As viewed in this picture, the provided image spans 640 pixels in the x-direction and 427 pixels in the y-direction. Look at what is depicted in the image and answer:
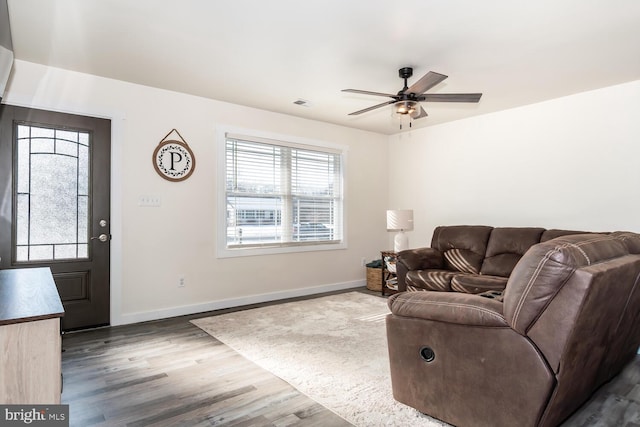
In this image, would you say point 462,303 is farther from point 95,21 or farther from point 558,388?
point 95,21

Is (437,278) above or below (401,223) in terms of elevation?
below

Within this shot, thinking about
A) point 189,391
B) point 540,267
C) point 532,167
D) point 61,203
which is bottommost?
point 189,391

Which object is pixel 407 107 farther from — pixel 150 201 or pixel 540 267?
pixel 150 201

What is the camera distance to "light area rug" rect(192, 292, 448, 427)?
219 centimetres

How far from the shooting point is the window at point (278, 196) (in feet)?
15.3

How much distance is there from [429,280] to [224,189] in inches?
103

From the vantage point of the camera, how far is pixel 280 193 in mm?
5082

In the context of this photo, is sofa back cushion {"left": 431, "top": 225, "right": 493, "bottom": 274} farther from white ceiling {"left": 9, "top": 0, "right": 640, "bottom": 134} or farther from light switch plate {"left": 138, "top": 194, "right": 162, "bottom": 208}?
light switch plate {"left": 138, "top": 194, "right": 162, "bottom": 208}

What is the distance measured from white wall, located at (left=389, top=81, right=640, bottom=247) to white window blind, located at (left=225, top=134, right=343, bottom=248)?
1.28 m

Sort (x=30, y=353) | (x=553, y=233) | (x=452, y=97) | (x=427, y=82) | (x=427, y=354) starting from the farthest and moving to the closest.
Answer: (x=553, y=233)
(x=452, y=97)
(x=427, y=82)
(x=427, y=354)
(x=30, y=353)

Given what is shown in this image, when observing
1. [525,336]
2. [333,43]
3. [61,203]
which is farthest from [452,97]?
[61,203]

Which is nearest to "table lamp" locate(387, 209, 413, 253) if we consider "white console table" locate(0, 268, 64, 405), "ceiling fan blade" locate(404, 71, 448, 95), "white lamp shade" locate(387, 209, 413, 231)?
"white lamp shade" locate(387, 209, 413, 231)

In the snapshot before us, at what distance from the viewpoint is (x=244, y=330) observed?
3639mm

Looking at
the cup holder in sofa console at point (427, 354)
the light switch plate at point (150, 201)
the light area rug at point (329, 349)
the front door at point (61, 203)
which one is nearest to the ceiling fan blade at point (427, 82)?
the cup holder in sofa console at point (427, 354)
